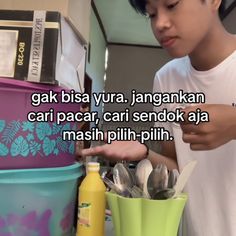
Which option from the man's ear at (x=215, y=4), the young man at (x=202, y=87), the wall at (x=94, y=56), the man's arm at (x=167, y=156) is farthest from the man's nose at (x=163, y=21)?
the wall at (x=94, y=56)

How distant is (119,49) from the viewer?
14.3 ft

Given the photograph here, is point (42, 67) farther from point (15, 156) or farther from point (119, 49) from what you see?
point (119, 49)

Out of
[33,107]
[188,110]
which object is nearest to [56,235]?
[33,107]

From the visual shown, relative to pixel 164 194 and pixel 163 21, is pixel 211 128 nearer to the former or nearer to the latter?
pixel 164 194

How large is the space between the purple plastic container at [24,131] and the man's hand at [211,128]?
286 millimetres

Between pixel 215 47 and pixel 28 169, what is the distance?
51 cm

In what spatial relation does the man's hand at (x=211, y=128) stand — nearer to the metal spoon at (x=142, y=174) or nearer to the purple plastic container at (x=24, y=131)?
the metal spoon at (x=142, y=174)

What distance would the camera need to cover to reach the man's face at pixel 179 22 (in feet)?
2.17

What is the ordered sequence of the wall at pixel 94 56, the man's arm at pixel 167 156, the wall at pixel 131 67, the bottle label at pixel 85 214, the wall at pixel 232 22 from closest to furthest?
the bottle label at pixel 85 214 < the man's arm at pixel 167 156 < the wall at pixel 232 22 < the wall at pixel 94 56 < the wall at pixel 131 67

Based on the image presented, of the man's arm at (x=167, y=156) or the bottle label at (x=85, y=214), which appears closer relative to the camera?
the bottle label at (x=85, y=214)

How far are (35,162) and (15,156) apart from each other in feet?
0.14

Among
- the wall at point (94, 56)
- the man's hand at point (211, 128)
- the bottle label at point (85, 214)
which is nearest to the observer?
the man's hand at point (211, 128)

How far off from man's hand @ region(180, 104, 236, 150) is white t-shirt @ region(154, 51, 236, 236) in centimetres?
22

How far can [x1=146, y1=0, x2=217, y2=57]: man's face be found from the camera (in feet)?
2.17
